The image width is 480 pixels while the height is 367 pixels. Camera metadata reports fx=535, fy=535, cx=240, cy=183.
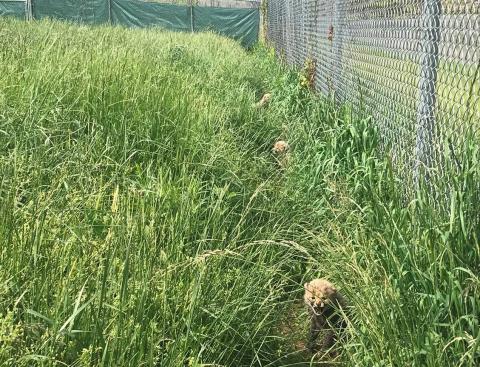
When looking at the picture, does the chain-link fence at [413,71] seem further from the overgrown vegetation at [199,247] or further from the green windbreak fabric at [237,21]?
the green windbreak fabric at [237,21]

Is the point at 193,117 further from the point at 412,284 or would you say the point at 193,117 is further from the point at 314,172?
the point at 412,284

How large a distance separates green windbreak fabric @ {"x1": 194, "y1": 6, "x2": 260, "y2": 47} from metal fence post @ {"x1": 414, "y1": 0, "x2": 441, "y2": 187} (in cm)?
1758

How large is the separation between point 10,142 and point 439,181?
2.18 metres

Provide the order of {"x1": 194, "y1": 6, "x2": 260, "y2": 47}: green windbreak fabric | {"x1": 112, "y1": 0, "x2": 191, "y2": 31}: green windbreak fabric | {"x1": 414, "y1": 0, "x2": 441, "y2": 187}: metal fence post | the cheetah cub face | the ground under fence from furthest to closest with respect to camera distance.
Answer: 1. {"x1": 194, "y1": 6, "x2": 260, "y2": 47}: green windbreak fabric
2. {"x1": 112, "y1": 0, "x2": 191, "y2": 31}: green windbreak fabric
3. the ground under fence
4. {"x1": 414, "y1": 0, "x2": 441, "y2": 187}: metal fence post
5. the cheetah cub face

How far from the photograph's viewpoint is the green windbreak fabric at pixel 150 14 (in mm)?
18500

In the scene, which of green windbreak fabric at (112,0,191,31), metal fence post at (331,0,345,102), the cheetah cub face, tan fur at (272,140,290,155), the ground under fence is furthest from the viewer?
green windbreak fabric at (112,0,191,31)

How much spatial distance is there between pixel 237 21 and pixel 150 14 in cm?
321

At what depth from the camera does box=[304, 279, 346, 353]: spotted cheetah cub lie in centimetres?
223

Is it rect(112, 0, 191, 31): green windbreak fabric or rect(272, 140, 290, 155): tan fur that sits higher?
rect(112, 0, 191, 31): green windbreak fabric

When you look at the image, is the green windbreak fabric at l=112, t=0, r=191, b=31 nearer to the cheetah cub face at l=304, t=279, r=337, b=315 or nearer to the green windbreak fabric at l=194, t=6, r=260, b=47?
the green windbreak fabric at l=194, t=6, r=260, b=47

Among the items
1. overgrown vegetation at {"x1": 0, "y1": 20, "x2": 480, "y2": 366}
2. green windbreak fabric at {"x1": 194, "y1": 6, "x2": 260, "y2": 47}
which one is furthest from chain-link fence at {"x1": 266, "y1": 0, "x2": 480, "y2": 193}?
green windbreak fabric at {"x1": 194, "y1": 6, "x2": 260, "y2": 47}

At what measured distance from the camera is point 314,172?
11.3 feet

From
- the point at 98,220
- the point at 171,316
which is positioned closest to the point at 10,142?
the point at 98,220

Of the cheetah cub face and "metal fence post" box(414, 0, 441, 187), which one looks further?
"metal fence post" box(414, 0, 441, 187)
